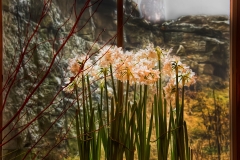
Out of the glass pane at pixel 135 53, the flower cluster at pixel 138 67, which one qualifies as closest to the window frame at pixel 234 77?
the glass pane at pixel 135 53

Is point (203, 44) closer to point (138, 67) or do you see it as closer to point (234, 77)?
point (234, 77)

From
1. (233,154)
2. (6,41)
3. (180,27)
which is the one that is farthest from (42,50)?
(233,154)

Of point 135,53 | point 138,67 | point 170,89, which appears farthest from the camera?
point 135,53

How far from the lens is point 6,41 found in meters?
2.40

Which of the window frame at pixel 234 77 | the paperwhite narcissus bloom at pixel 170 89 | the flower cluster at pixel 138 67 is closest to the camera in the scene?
the flower cluster at pixel 138 67

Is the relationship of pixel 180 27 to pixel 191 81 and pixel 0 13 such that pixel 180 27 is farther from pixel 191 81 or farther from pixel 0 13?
pixel 0 13

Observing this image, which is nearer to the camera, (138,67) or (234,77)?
(138,67)

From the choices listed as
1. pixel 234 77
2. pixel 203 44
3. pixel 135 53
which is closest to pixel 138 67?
pixel 135 53

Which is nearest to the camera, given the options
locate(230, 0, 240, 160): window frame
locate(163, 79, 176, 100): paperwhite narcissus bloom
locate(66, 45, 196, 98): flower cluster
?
locate(66, 45, 196, 98): flower cluster

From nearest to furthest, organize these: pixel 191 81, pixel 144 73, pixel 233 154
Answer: pixel 144 73 < pixel 191 81 < pixel 233 154

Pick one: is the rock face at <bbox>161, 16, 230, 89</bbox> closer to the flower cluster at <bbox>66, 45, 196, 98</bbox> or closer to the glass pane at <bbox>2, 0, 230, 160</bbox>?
the glass pane at <bbox>2, 0, 230, 160</bbox>

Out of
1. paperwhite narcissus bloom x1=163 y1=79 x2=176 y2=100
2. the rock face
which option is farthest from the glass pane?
paperwhite narcissus bloom x1=163 y1=79 x2=176 y2=100

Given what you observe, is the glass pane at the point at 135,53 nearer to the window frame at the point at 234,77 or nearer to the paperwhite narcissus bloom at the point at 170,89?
the window frame at the point at 234,77

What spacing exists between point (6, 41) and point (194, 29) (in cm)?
142
